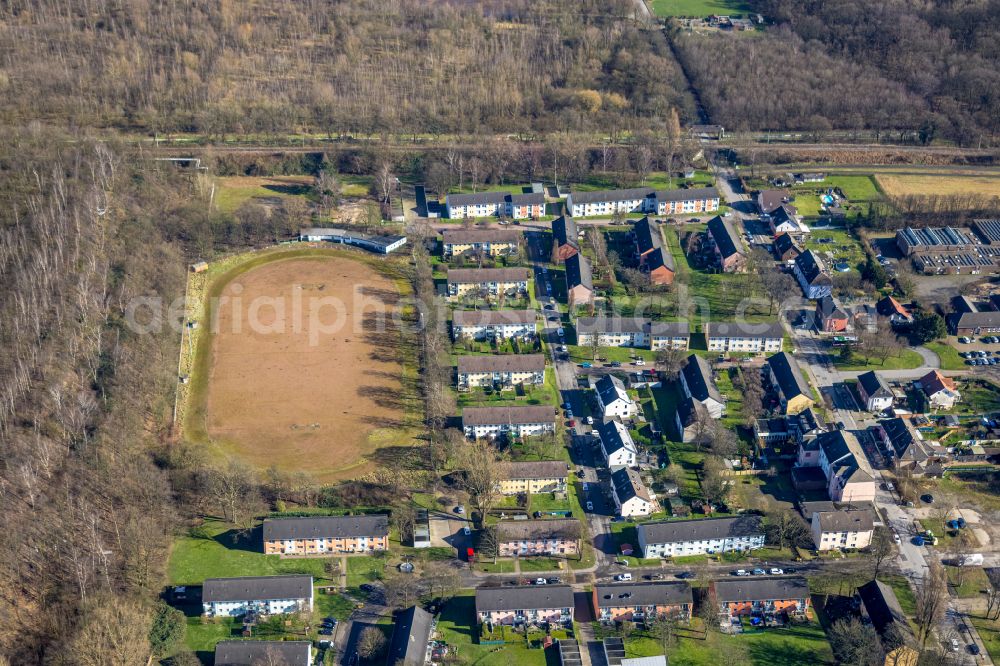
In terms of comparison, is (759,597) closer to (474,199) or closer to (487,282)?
(487,282)

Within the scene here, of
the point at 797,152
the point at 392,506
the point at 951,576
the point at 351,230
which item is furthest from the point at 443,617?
the point at 797,152

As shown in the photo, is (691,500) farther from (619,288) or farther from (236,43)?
(236,43)

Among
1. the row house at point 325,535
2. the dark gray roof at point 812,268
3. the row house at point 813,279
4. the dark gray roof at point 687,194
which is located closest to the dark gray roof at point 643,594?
the row house at point 325,535

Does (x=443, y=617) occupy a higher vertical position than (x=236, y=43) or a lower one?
lower

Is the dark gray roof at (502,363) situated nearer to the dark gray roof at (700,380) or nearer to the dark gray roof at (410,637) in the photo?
the dark gray roof at (700,380)

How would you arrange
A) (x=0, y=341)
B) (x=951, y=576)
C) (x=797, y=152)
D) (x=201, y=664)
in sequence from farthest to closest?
(x=797, y=152) < (x=0, y=341) < (x=951, y=576) < (x=201, y=664)

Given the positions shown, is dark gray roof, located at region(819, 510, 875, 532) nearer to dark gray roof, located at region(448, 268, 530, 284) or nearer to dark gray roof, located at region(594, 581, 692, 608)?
dark gray roof, located at region(594, 581, 692, 608)

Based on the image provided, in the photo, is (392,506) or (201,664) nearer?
(201,664)
